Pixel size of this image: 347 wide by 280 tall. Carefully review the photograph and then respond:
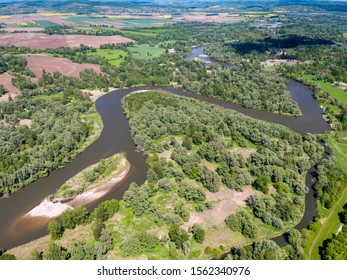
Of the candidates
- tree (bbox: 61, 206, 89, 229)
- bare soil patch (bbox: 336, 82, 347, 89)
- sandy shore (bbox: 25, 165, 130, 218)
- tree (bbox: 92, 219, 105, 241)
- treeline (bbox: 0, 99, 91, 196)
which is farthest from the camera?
bare soil patch (bbox: 336, 82, 347, 89)

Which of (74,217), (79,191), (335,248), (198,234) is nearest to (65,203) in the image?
(79,191)

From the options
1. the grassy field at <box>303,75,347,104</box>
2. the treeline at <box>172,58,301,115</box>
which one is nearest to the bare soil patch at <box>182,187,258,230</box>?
the treeline at <box>172,58,301,115</box>

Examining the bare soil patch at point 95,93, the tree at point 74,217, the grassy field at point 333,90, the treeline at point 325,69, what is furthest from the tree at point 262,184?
the treeline at point 325,69

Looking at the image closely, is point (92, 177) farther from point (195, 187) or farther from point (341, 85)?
point (341, 85)

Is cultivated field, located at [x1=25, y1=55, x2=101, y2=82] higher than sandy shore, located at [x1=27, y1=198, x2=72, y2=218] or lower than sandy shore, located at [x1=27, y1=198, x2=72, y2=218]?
higher

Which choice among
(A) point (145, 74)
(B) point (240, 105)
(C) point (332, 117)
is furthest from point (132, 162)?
(A) point (145, 74)

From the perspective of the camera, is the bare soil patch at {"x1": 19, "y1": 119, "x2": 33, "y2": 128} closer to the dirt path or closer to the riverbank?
the riverbank

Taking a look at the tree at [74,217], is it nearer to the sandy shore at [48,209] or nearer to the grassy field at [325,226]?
the sandy shore at [48,209]
